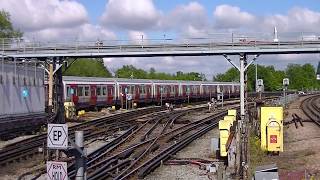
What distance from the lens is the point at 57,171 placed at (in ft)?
27.8

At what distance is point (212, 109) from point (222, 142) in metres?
30.9

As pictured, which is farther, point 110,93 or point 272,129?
point 110,93

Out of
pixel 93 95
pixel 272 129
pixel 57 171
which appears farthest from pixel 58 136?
pixel 93 95

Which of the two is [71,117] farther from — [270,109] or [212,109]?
[270,109]

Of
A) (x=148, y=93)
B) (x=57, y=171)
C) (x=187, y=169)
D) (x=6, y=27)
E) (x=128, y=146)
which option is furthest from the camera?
(x=6, y=27)

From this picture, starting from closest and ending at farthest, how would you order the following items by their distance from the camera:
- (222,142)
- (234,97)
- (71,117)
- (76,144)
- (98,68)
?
(76,144)
(222,142)
(71,117)
(234,97)
(98,68)

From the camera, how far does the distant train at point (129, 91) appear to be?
4228 cm

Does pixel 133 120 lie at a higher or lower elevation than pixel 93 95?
lower

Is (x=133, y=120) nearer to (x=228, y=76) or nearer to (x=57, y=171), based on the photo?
(x=57, y=171)

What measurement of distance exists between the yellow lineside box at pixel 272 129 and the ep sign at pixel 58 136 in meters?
11.4

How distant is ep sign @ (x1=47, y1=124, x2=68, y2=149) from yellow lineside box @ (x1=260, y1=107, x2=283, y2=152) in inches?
449

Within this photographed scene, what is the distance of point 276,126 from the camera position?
19.0 meters

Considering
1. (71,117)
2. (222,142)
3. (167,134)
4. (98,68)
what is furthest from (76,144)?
(98,68)

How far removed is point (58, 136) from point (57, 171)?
55 centimetres
